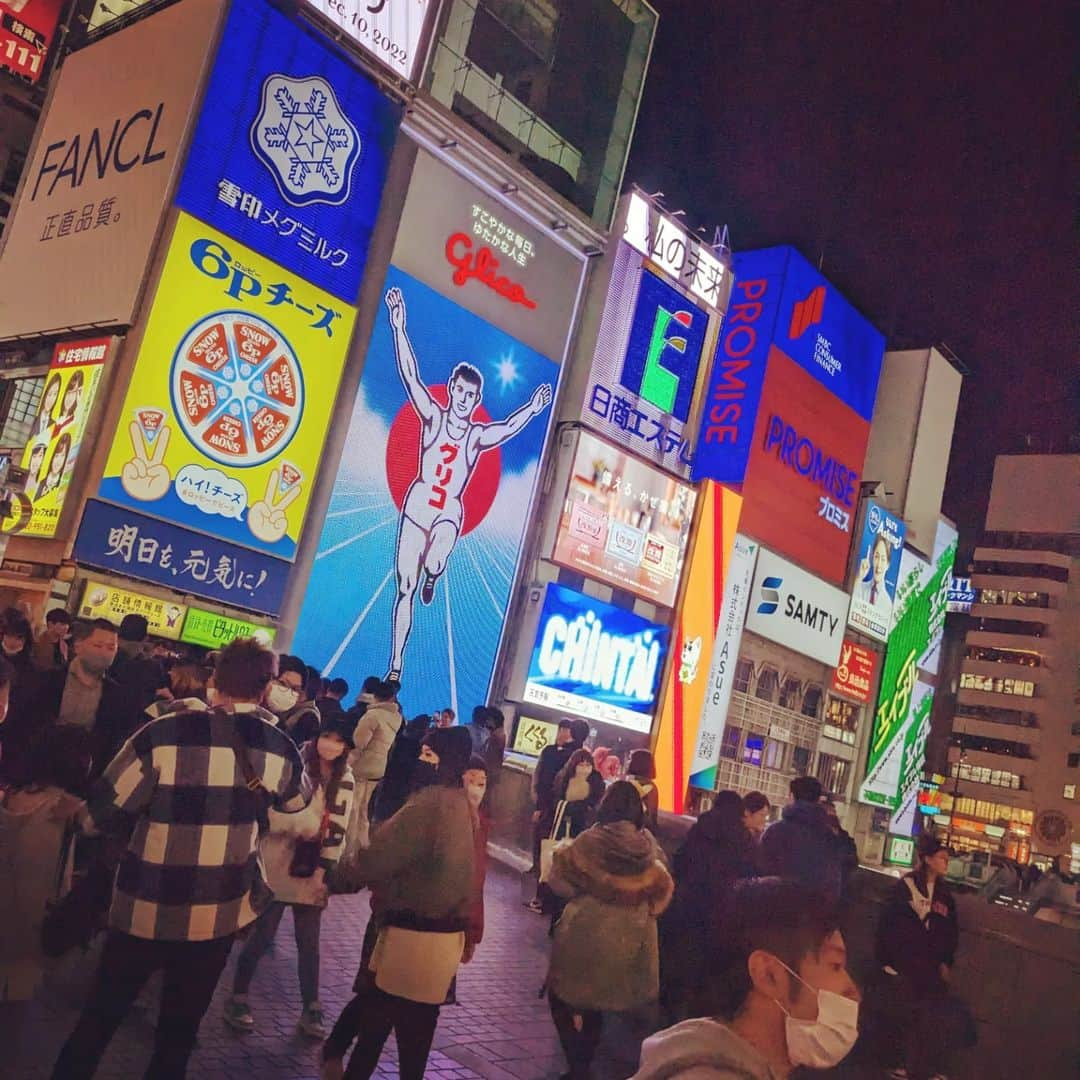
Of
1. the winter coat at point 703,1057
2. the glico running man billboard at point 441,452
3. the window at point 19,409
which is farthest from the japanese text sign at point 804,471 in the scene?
the winter coat at point 703,1057

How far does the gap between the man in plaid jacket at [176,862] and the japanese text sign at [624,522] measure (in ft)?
56.3

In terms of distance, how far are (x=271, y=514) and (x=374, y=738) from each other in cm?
849

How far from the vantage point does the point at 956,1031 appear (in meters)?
6.91

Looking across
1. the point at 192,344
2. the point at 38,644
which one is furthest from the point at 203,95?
the point at 38,644

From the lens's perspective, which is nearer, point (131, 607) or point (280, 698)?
point (280, 698)

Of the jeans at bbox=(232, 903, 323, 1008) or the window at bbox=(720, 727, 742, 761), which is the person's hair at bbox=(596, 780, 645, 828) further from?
the window at bbox=(720, 727, 742, 761)

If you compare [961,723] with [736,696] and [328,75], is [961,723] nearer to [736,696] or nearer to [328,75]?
[736,696]

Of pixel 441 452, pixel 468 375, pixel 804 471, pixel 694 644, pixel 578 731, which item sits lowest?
pixel 578 731

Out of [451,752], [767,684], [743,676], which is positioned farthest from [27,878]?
[767,684]

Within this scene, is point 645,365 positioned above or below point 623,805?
above

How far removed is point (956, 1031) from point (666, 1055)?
5724mm

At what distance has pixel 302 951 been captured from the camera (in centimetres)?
579

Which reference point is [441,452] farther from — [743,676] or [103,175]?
[743,676]

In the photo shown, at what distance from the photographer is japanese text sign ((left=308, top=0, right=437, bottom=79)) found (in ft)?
56.4
